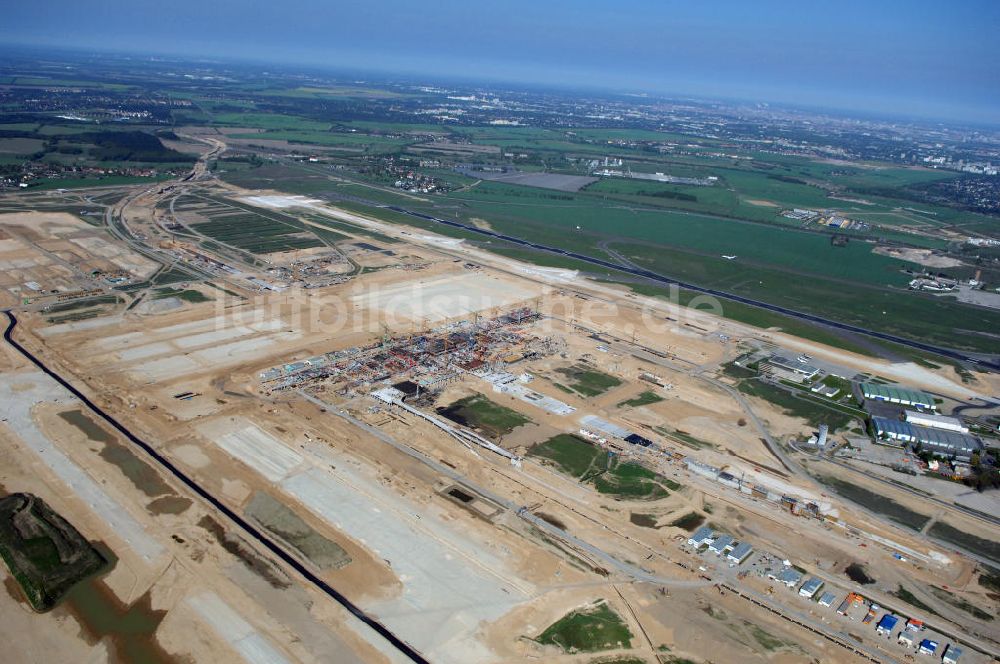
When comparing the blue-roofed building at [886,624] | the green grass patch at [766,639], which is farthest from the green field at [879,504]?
the green grass patch at [766,639]

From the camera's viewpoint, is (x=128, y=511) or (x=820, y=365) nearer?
(x=128, y=511)

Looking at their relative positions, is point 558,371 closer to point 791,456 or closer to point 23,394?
point 791,456

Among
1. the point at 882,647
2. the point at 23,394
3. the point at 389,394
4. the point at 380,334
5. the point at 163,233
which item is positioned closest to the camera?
the point at 882,647

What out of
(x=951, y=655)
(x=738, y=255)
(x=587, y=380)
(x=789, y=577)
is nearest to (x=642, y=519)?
(x=789, y=577)

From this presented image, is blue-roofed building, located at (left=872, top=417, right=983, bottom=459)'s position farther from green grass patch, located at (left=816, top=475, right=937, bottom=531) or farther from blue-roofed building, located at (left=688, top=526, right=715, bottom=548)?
blue-roofed building, located at (left=688, top=526, right=715, bottom=548)

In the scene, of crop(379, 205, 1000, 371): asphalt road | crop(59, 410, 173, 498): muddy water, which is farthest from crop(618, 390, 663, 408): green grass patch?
crop(379, 205, 1000, 371): asphalt road

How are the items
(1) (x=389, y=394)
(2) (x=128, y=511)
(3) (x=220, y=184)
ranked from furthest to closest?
(3) (x=220, y=184) < (1) (x=389, y=394) < (2) (x=128, y=511)

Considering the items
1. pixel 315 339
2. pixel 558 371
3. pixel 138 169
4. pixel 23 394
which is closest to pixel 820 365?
pixel 558 371

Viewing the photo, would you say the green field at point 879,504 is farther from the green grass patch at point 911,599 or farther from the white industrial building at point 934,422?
the white industrial building at point 934,422
